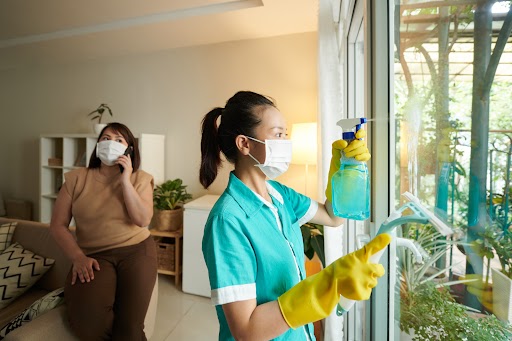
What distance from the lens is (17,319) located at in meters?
1.35

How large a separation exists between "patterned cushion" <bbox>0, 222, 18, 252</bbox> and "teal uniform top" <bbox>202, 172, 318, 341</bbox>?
1974 mm

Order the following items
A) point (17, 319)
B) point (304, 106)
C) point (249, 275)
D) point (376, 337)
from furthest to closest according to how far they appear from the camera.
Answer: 1. point (304, 106)
2. point (17, 319)
3. point (376, 337)
4. point (249, 275)

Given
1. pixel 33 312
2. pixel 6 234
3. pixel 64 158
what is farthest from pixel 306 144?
pixel 64 158

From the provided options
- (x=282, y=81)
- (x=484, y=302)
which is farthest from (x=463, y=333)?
(x=282, y=81)

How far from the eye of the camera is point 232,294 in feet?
2.01

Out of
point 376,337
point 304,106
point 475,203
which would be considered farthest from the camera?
point 304,106

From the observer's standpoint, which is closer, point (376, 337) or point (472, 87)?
point (472, 87)

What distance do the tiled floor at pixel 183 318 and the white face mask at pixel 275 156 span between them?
1759 millimetres

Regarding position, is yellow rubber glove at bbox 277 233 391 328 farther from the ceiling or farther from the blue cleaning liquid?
the ceiling

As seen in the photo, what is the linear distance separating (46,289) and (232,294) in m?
1.90

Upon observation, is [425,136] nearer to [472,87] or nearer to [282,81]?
[472,87]

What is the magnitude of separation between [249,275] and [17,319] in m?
1.46

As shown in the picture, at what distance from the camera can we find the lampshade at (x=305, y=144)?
226cm

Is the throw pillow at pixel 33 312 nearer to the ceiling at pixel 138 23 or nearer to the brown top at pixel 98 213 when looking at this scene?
the brown top at pixel 98 213
